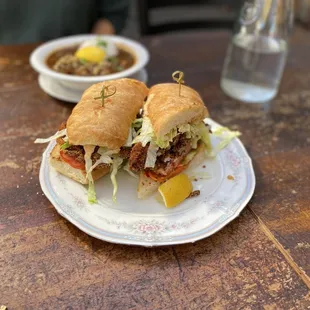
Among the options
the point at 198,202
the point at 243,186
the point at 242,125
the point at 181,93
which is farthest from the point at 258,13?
the point at 198,202

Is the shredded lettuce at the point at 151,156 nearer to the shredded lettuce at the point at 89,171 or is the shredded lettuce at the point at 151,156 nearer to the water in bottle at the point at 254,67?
the shredded lettuce at the point at 89,171

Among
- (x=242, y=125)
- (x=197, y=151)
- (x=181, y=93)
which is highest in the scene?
(x=181, y=93)

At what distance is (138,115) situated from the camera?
1.44m

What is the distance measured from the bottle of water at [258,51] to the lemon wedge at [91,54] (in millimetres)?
661

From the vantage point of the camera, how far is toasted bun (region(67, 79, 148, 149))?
1226 millimetres

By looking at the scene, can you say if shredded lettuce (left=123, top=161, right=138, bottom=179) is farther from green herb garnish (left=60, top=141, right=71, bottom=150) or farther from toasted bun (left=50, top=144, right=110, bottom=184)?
green herb garnish (left=60, top=141, right=71, bottom=150)

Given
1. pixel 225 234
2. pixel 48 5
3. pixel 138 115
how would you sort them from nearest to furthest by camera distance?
pixel 225 234, pixel 138 115, pixel 48 5

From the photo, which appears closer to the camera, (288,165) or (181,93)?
(181,93)

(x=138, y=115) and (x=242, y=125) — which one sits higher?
(x=138, y=115)

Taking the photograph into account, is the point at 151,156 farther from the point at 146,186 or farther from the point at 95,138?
the point at 95,138

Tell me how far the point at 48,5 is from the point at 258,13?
51.0 inches

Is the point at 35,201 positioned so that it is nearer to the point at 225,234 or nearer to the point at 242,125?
the point at 225,234

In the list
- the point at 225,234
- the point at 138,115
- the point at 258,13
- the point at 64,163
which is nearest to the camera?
the point at 225,234

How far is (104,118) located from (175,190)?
32cm
